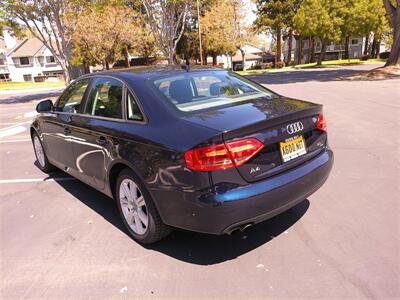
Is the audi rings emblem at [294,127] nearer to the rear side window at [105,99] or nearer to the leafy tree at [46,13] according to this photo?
the rear side window at [105,99]

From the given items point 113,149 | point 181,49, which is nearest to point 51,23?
point 113,149

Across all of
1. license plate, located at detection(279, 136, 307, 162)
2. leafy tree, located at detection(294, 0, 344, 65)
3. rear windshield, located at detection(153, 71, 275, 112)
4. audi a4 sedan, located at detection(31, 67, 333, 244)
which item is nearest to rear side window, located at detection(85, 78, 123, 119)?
audi a4 sedan, located at detection(31, 67, 333, 244)

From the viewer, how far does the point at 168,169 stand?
3.01m

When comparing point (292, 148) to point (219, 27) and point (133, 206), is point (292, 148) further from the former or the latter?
point (219, 27)

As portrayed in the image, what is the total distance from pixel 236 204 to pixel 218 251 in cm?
81

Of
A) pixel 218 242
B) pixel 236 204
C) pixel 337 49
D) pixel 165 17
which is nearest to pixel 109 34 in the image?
pixel 165 17

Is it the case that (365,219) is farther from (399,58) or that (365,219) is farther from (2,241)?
(399,58)

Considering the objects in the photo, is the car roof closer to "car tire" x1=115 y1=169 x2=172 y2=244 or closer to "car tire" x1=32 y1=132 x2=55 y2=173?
"car tire" x1=115 y1=169 x2=172 y2=244

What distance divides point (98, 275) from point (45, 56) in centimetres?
6880

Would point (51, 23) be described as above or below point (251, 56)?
above

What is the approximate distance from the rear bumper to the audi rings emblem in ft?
1.09

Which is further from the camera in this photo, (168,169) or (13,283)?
(13,283)

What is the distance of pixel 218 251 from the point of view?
135 inches

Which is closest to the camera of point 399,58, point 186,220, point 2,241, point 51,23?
point 186,220
